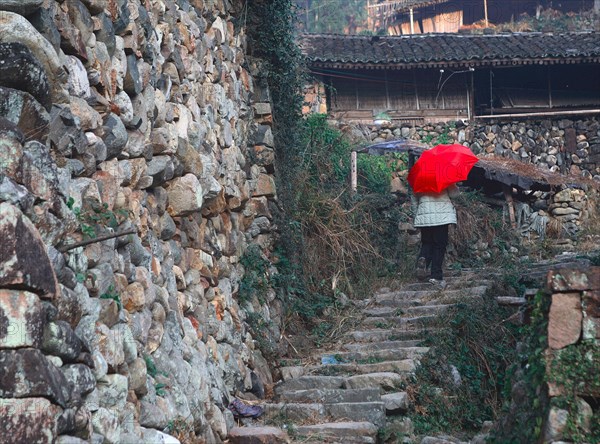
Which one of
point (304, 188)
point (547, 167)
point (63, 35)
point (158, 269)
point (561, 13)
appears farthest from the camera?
point (561, 13)

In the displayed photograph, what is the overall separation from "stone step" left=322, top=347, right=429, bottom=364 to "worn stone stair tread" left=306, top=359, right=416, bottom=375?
171 millimetres

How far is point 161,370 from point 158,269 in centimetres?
70

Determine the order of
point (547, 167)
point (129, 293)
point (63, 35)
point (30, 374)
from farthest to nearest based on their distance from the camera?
point (547, 167) → point (129, 293) → point (63, 35) → point (30, 374)

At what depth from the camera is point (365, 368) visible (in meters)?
8.39

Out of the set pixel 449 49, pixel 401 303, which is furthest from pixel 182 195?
pixel 449 49

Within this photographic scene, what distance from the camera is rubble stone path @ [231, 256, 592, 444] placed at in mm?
7031

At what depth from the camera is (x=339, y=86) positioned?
739 inches

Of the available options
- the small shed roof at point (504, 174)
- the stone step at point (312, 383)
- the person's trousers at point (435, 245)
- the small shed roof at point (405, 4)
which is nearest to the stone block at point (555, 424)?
the stone step at point (312, 383)

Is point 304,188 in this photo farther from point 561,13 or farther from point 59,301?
point 561,13

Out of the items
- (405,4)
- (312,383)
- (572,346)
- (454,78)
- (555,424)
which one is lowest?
(312,383)

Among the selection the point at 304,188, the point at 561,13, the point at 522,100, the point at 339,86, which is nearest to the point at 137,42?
the point at 304,188

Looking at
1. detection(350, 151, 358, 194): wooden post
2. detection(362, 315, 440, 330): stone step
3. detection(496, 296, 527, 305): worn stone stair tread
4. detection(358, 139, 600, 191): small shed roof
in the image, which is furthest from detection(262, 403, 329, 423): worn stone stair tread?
detection(358, 139, 600, 191): small shed roof

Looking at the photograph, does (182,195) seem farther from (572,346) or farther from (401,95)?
(401,95)

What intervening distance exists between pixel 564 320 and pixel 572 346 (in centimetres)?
15
